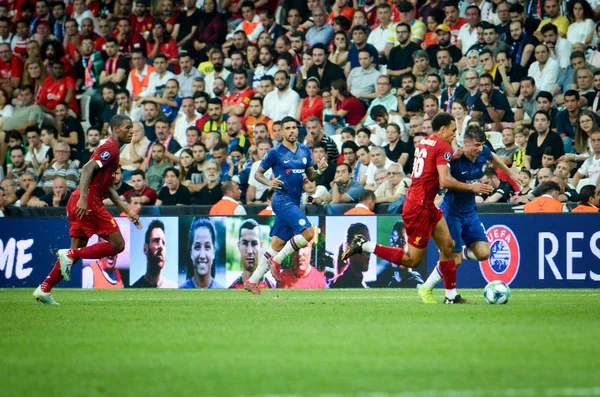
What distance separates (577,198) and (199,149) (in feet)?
26.2

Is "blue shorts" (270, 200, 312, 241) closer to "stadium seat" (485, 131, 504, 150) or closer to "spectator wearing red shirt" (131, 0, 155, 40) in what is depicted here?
"stadium seat" (485, 131, 504, 150)

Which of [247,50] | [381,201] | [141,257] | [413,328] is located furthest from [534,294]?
[247,50]

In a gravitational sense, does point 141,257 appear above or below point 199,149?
below

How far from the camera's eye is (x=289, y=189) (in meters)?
15.9

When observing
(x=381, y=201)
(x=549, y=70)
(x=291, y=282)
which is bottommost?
(x=291, y=282)

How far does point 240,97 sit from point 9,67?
748cm

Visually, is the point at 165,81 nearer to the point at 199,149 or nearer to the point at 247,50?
the point at 247,50

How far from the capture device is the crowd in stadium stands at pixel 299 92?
1980cm

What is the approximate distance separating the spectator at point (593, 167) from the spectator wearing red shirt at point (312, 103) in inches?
241

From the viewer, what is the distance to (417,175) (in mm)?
12898

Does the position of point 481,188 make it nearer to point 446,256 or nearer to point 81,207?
point 446,256

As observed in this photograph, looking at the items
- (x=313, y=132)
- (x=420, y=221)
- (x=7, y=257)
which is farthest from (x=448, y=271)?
(x=7, y=257)

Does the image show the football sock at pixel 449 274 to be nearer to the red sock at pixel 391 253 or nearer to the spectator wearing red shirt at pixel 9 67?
the red sock at pixel 391 253

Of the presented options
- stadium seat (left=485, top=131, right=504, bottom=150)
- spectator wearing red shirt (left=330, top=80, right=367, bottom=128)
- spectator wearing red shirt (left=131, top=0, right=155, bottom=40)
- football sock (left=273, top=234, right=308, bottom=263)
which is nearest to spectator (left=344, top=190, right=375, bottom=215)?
stadium seat (left=485, top=131, right=504, bottom=150)
